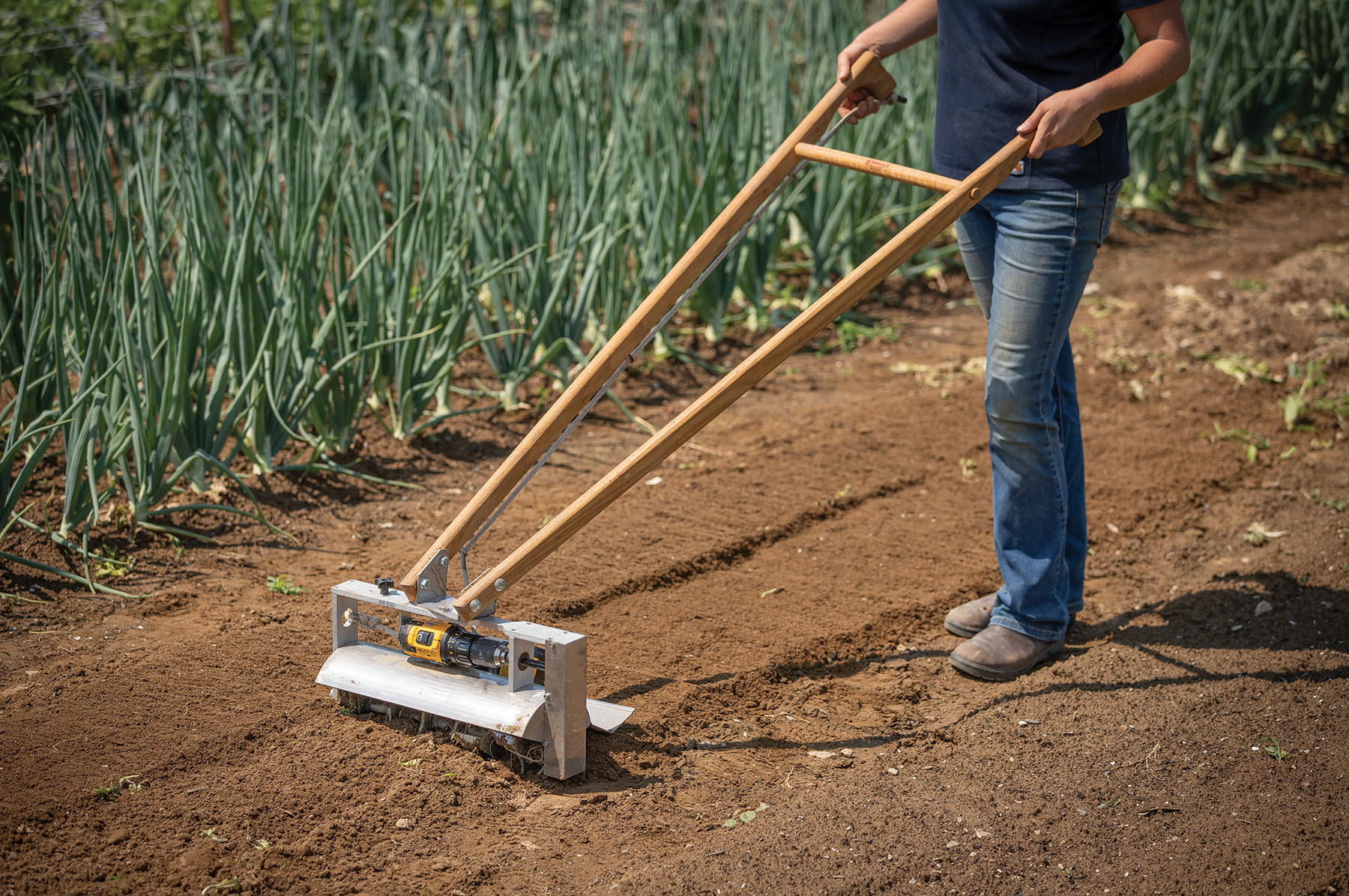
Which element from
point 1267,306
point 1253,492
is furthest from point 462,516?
point 1267,306

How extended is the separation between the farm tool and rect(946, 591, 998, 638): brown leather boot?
916mm

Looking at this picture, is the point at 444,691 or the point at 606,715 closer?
the point at 444,691

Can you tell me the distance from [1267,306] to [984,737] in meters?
3.19

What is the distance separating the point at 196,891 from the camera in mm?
1718

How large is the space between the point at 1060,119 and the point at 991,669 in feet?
3.87

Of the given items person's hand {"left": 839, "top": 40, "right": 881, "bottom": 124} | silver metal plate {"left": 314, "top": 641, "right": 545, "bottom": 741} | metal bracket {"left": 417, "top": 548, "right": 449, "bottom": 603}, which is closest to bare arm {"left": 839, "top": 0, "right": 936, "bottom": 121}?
person's hand {"left": 839, "top": 40, "right": 881, "bottom": 124}

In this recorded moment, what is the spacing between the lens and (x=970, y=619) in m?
2.66

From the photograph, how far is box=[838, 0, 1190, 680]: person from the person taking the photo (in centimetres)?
200

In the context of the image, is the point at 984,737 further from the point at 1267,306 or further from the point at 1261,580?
the point at 1267,306

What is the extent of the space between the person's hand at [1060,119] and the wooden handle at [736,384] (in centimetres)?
6

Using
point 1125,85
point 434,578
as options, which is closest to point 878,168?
point 1125,85

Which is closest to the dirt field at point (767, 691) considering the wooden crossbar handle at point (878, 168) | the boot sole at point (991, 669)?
the boot sole at point (991, 669)

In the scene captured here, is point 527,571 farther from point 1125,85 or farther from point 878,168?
point 1125,85

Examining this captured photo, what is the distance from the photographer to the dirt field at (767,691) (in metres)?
1.83
